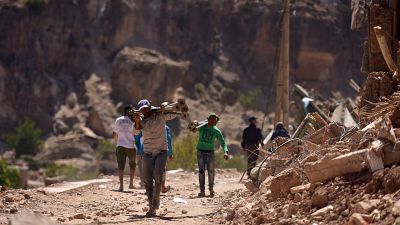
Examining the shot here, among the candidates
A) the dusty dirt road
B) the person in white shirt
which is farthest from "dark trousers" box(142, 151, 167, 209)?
the person in white shirt

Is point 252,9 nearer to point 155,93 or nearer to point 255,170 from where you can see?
point 155,93

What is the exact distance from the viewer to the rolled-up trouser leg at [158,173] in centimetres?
1048

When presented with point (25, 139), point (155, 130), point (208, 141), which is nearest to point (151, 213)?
point (155, 130)

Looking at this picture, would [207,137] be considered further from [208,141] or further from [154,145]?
[154,145]

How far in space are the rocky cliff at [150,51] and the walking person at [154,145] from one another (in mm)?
45789

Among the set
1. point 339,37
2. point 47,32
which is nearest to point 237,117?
point 339,37

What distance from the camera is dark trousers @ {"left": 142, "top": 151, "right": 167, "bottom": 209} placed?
1050cm

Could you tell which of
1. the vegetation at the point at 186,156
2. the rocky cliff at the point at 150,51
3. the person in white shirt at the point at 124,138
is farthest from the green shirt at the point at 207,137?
the rocky cliff at the point at 150,51

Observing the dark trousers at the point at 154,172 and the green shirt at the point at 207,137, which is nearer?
the dark trousers at the point at 154,172

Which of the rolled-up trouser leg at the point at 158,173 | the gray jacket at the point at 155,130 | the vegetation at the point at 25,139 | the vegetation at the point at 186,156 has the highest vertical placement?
the gray jacket at the point at 155,130

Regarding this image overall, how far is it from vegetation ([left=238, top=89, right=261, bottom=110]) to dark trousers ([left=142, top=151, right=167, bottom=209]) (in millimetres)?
48789

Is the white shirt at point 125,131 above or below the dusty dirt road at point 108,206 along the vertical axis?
above

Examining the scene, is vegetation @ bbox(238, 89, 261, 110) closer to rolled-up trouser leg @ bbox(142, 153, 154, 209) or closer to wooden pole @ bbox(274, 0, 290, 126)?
wooden pole @ bbox(274, 0, 290, 126)

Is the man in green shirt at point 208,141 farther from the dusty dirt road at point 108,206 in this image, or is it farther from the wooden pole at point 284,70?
the wooden pole at point 284,70
